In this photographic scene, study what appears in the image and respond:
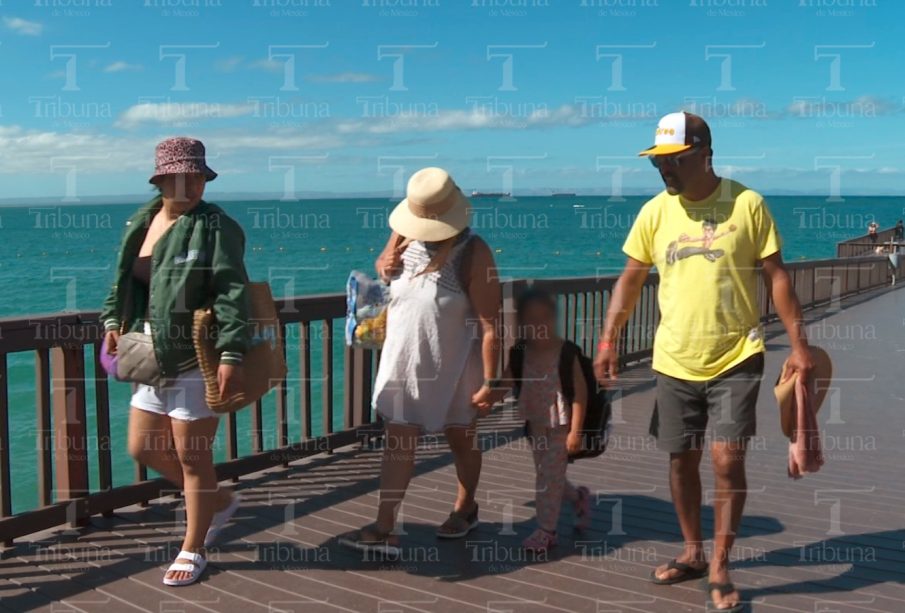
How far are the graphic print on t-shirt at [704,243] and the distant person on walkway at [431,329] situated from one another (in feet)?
2.52

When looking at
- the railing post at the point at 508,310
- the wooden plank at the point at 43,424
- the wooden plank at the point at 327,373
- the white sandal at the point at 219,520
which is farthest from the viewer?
the railing post at the point at 508,310

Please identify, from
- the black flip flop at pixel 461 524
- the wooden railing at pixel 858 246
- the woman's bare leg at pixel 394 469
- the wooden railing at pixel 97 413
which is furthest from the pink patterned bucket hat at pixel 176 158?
the wooden railing at pixel 858 246

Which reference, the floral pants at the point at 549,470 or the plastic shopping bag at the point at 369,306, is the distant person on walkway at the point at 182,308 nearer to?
the plastic shopping bag at the point at 369,306

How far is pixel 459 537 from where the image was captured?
4.12 m

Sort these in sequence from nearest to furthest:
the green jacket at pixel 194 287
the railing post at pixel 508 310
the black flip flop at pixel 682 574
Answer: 1. the green jacket at pixel 194 287
2. the black flip flop at pixel 682 574
3. the railing post at pixel 508 310

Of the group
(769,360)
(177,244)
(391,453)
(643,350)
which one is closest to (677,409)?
(391,453)

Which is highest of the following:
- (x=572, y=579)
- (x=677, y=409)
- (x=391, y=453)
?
(x=677, y=409)

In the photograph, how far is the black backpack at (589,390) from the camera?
3.92 metres

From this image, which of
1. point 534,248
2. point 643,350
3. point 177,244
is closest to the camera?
point 177,244

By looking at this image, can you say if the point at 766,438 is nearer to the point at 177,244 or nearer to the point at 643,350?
the point at 643,350

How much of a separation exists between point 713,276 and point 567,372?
95 centimetres

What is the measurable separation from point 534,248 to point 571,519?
84.1 metres

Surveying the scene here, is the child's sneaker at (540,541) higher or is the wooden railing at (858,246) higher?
the wooden railing at (858,246)

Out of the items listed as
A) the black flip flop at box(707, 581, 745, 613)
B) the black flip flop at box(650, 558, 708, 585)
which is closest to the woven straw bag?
the black flip flop at box(650, 558, 708, 585)
